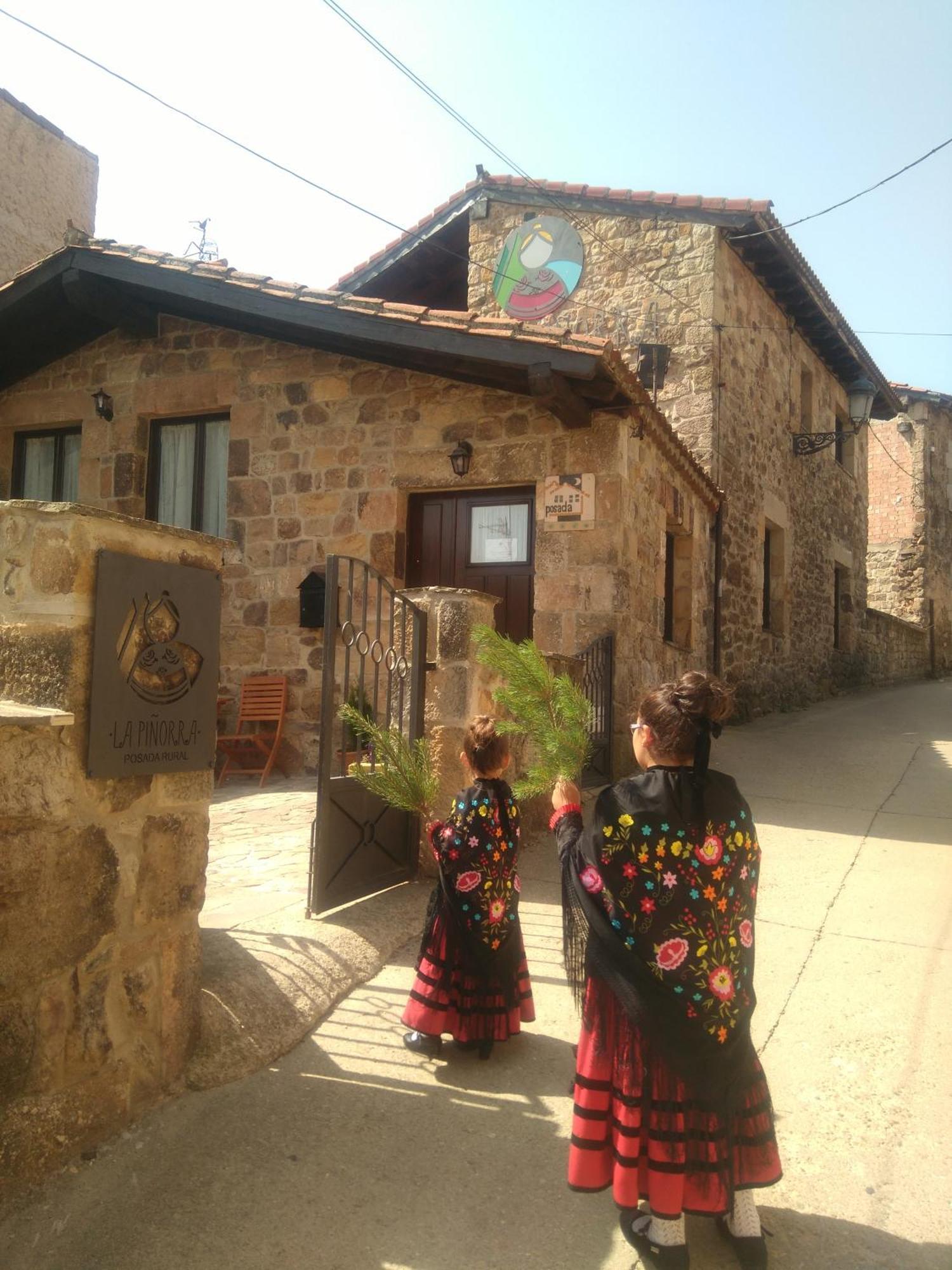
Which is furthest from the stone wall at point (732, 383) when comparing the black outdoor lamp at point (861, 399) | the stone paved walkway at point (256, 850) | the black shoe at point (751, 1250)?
the black shoe at point (751, 1250)

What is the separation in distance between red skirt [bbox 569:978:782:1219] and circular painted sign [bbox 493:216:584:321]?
31.3ft

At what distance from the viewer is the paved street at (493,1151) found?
7.14 feet

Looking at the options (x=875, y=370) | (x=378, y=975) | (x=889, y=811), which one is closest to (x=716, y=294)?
(x=889, y=811)

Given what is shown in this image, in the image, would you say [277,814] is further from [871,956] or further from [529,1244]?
[529,1244]

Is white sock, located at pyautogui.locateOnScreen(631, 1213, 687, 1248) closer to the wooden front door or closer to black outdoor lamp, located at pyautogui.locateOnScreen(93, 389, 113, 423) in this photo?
the wooden front door

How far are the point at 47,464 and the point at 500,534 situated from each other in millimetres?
4564

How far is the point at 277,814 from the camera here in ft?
20.6

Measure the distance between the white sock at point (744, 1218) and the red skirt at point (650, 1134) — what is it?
0.03 metres

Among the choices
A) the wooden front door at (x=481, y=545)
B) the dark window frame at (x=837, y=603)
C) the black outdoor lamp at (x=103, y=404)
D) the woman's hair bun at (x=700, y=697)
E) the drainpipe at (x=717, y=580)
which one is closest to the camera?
the woman's hair bun at (x=700, y=697)

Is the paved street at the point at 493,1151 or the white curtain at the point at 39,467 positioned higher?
the white curtain at the point at 39,467

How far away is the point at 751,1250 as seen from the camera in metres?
2.12

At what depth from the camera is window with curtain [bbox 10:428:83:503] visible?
30.3ft

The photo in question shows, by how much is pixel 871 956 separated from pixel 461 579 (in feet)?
14.8

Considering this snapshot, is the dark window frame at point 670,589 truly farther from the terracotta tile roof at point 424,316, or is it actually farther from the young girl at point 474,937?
the young girl at point 474,937
